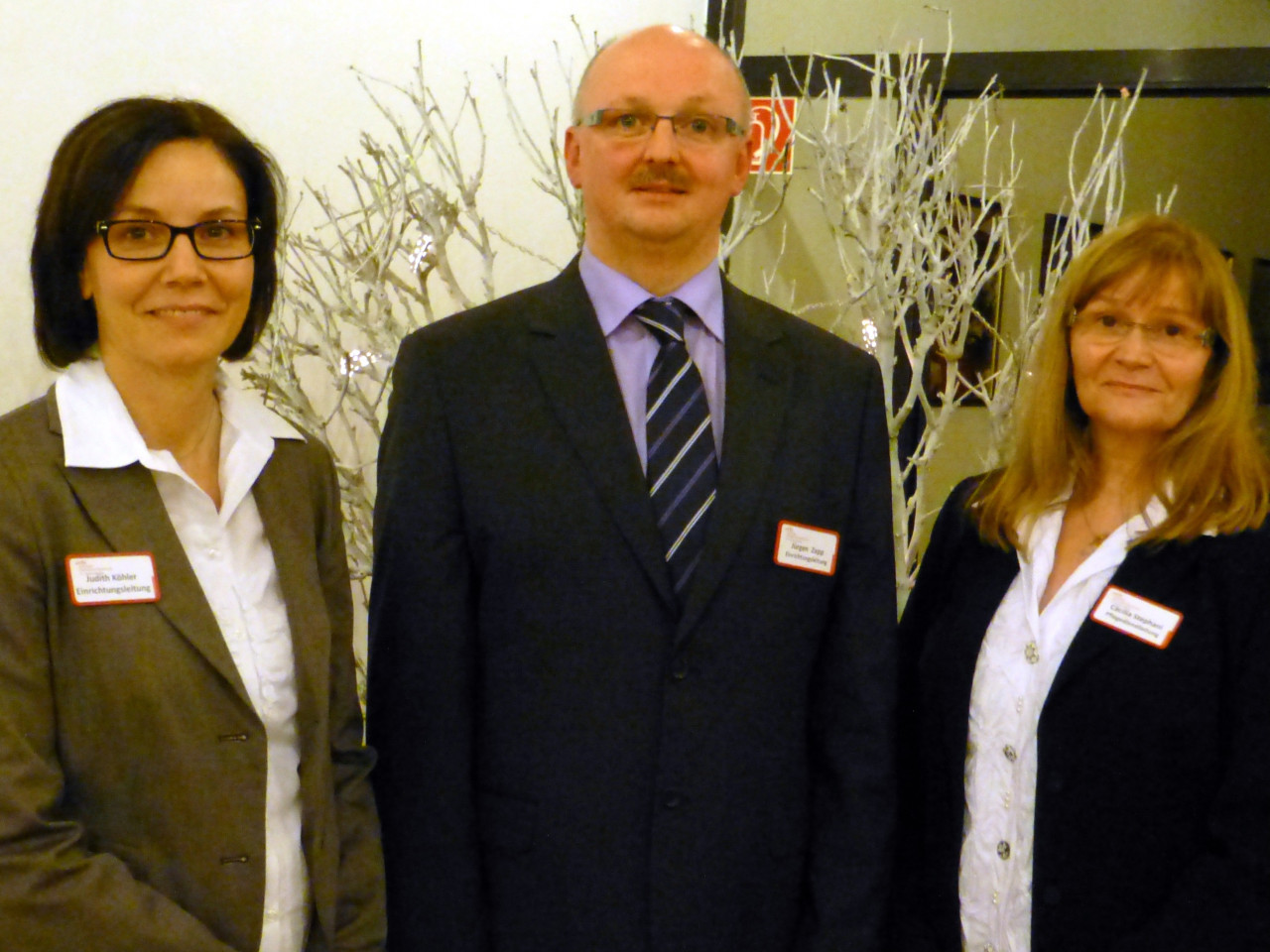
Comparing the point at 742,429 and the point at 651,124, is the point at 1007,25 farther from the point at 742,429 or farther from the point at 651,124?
the point at 742,429

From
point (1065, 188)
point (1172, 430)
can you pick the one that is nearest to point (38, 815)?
point (1172, 430)

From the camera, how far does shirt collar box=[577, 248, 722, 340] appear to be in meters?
1.85

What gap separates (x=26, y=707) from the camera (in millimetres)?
1436

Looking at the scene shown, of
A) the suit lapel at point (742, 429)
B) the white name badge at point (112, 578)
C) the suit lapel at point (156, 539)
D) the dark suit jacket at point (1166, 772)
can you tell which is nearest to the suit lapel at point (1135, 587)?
the dark suit jacket at point (1166, 772)

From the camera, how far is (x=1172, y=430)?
197 centimetres

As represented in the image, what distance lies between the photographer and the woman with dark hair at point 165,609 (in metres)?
1.45

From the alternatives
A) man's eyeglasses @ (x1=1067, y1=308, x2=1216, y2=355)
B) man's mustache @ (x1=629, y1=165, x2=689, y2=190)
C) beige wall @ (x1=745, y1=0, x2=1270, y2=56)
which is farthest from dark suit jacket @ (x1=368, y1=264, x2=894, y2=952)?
beige wall @ (x1=745, y1=0, x2=1270, y2=56)

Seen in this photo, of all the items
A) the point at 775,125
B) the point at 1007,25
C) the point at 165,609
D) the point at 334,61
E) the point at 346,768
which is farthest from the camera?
the point at 1007,25

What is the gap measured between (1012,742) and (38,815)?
137 cm

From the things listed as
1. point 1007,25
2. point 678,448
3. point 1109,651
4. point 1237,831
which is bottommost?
point 1237,831

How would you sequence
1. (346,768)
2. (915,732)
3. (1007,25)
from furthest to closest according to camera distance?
(1007,25) < (915,732) < (346,768)

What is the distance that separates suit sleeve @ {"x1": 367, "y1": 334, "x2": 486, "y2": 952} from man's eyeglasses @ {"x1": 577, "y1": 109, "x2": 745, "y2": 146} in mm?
499

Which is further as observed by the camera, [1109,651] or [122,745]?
[1109,651]

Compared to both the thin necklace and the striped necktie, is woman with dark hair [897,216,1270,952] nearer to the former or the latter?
the thin necklace
